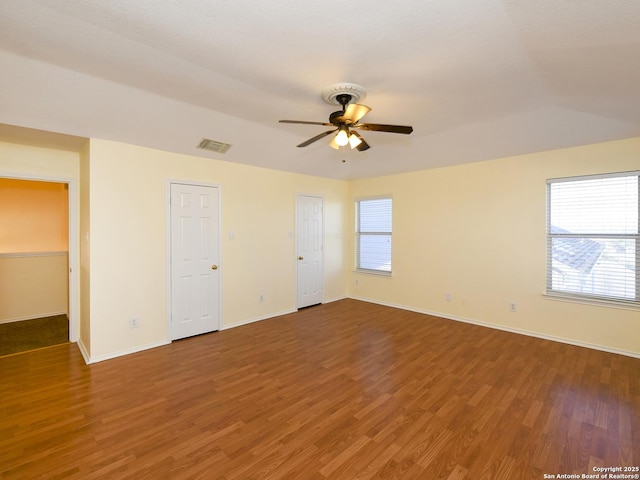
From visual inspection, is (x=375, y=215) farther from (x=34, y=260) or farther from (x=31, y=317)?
(x=31, y=317)

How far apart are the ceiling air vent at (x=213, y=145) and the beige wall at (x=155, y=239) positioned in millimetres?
273

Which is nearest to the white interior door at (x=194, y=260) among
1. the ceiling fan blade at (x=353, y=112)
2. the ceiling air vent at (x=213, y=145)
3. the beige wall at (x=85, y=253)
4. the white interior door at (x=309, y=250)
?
the ceiling air vent at (x=213, y=145)

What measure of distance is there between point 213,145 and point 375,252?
3.58 metres

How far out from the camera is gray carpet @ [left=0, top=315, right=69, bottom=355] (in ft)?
12.6

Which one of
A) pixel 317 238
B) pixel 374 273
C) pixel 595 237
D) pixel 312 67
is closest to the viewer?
pixel 312 67

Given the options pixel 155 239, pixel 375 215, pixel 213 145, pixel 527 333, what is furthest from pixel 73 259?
pixel 527 333

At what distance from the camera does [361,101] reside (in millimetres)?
2893

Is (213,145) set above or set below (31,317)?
above

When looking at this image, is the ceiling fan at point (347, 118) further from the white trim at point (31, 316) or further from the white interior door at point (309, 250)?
the white trim at point (31, 316)

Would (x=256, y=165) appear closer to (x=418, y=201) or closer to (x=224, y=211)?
(x=224, y=211)

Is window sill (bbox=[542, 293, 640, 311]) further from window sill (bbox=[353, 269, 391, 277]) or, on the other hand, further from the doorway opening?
the doorway opening

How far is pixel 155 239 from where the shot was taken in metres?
3.82

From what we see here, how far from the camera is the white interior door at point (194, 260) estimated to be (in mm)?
4008

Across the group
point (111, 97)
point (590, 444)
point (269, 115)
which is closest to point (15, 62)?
point (111, 97)
